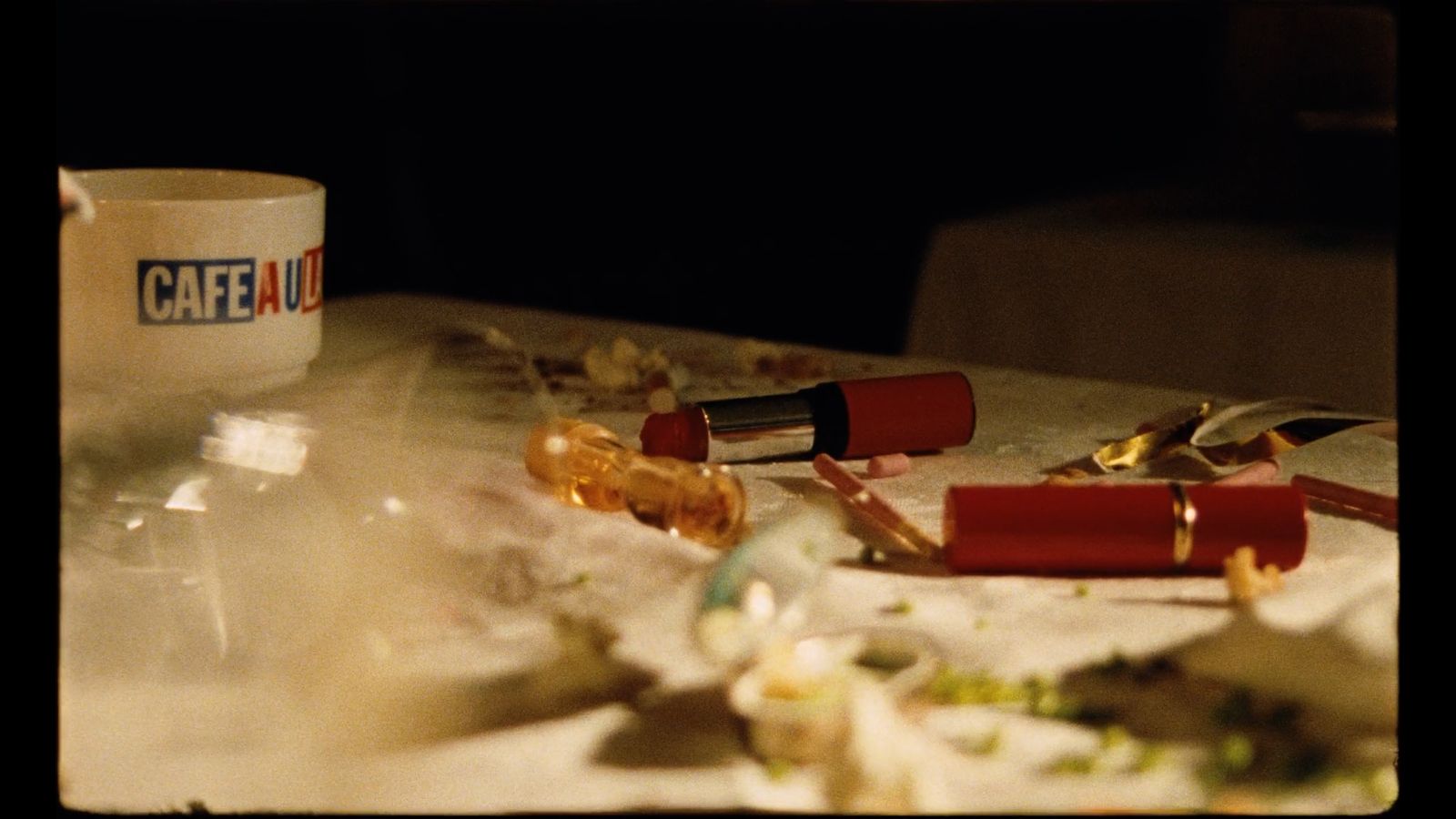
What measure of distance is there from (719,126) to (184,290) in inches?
53.6

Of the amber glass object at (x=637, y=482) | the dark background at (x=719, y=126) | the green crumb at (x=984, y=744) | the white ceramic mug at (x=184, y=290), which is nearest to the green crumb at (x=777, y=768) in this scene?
the green crumb at (x=984, y=744)

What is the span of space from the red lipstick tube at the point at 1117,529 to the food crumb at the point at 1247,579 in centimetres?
1

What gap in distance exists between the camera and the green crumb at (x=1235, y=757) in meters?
0.37

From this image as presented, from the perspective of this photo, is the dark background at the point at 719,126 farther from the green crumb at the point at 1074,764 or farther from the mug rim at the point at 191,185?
the green crumb at the point at 1074,764

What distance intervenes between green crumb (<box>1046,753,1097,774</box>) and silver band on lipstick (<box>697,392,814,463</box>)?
0.26 meters

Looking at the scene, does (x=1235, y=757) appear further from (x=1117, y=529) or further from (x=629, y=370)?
(x=629, y=370)

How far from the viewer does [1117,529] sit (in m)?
0.49

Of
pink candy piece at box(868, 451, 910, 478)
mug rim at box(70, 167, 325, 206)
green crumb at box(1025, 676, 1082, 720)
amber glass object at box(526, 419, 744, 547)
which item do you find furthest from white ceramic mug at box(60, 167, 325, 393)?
green crumb at box(1025, 676, 1082, 720)

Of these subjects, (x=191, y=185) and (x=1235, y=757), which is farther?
(x=191, y=185)

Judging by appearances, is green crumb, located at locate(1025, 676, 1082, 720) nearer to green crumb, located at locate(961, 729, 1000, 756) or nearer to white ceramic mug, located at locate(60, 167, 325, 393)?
green crumb, located at locate(961, 729, 1000, 756)

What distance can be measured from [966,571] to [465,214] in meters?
1.25

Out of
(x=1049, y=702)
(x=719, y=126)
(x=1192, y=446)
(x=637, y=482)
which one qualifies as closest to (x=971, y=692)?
(x=1049, y=702)

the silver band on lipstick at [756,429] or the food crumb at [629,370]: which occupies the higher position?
the silver band on lipstick at [756,429]

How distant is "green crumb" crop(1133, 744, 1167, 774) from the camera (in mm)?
374
